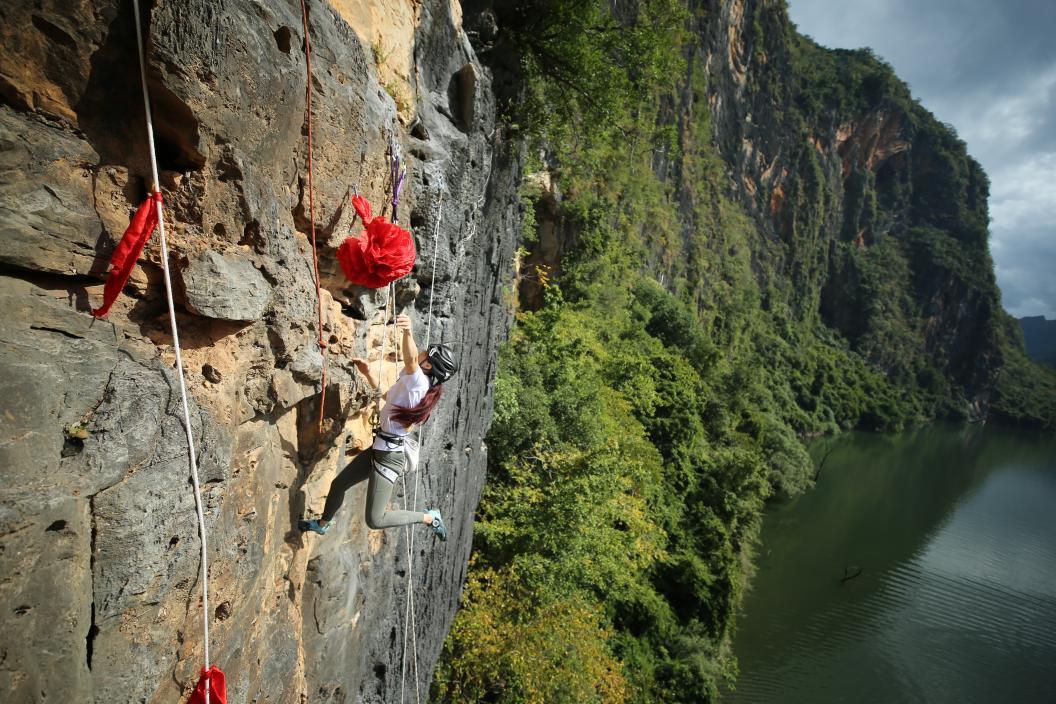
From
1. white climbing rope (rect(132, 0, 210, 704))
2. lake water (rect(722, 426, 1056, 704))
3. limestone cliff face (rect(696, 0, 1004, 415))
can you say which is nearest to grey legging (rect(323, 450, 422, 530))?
white climbing rope (rect(132, 0, 210, 704))

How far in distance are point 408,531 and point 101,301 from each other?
13.4ft

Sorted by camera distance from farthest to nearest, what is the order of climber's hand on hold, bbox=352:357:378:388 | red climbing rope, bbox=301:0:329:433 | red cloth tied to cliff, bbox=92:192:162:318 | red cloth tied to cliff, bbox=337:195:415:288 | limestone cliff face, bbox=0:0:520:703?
climber's hand on hold, bbox=352:357:378:388 < red cloth tied to cliff, bbox=337:195:415:288 < red climbing rope, bbox=301:0:329:433 < red cloth tied to cliff, bbox=92:192:162:318 < limestone cliff face, bbox=0:0:520:703

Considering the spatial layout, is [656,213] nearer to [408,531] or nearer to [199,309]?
[408,531]

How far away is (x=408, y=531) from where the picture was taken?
5.60 meters

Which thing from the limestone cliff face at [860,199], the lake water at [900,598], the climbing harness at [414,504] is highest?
the limestone cliff face at [860,199]

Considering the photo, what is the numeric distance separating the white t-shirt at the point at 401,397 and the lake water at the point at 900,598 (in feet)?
55.4

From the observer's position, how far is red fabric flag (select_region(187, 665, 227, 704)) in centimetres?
237

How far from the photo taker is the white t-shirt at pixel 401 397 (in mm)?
3557

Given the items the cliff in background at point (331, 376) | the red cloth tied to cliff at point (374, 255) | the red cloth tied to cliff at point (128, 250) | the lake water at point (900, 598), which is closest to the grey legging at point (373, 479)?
the cliff in background at point (331, 376)

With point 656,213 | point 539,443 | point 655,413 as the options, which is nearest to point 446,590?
point 539,443

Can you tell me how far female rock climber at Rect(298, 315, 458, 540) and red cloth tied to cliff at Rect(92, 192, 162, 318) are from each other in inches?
58.1

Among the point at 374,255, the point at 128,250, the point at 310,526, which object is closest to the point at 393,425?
the point at 310,526

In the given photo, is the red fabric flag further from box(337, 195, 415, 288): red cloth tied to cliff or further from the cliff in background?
box(337, 195, 415, 288): red cloth tied to cliff

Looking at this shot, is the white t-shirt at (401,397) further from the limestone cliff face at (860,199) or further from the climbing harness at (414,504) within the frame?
the limestone cliff face at (860,199)
